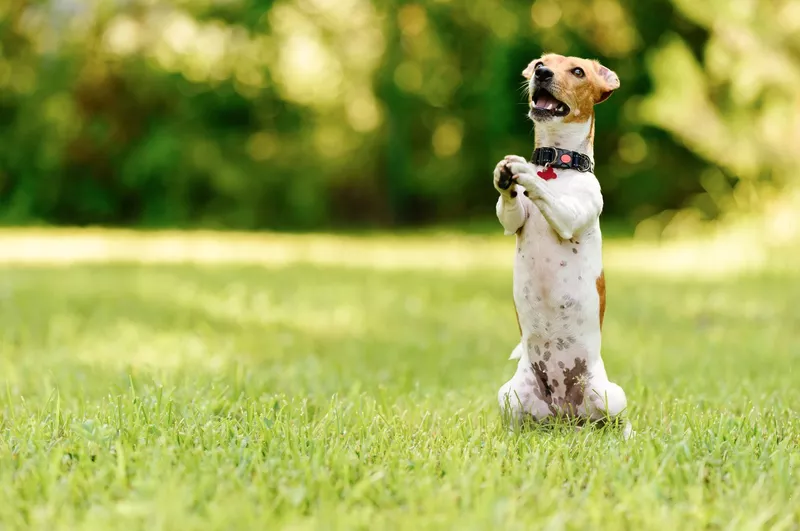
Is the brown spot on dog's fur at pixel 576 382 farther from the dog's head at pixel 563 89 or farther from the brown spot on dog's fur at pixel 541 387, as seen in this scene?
the dog's head at pixel 563 89

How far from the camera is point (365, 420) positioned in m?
2.82

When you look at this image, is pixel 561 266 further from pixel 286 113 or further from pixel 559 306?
pixel 286 113

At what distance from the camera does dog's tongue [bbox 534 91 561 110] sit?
2746 millimetres

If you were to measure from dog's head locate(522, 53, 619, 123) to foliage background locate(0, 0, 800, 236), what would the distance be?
16.8m

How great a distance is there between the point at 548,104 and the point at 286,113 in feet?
64.6

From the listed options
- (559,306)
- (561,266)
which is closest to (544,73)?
(561,266)

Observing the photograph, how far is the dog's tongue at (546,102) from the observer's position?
9.01 feet

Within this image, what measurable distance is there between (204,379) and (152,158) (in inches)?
695

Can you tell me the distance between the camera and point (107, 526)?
1866 mm

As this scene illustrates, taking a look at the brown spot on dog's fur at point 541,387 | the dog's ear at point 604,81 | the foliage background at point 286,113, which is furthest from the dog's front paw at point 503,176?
the foliage background at point 286,113

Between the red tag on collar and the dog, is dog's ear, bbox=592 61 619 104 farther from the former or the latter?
the red tag on collar

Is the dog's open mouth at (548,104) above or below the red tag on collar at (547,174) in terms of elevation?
above

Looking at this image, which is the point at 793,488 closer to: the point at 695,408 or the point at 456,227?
the point at 695,408

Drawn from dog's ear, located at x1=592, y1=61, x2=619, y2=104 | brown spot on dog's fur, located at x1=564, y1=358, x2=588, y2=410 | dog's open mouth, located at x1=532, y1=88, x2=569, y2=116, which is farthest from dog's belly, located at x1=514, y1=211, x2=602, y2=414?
dog's ear, located at x1=592, y1=61, x2=619, y2=104
